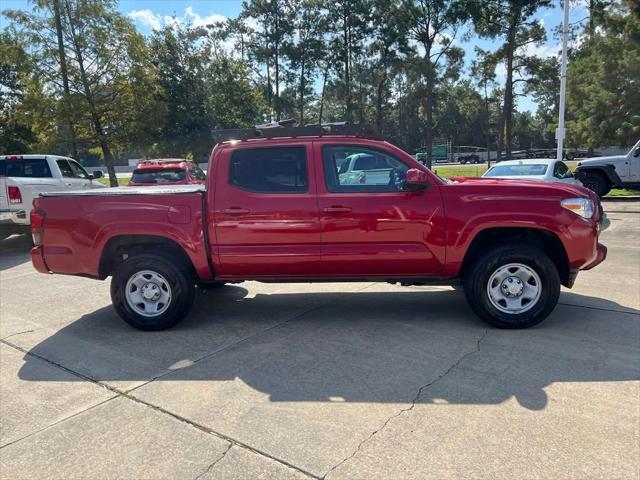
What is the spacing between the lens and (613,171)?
15.2 metres

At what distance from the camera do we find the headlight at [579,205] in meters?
4.52

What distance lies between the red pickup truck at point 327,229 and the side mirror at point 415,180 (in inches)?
0.5

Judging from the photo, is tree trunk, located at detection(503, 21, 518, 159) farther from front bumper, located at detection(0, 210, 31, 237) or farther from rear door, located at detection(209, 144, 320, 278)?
rear door, located at detection(209, 144, 320, 278)

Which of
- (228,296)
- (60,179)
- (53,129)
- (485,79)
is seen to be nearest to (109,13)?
Answer: (53,129)

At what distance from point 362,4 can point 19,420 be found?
36.0 meters

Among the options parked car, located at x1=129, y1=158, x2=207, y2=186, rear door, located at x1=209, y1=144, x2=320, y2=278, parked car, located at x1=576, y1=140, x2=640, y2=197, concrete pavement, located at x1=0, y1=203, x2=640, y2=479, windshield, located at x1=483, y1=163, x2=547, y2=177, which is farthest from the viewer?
parked car, located at x1=576, y1=140, x2=640, y2=197

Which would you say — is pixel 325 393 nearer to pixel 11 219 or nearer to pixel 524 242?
pixel 524 242

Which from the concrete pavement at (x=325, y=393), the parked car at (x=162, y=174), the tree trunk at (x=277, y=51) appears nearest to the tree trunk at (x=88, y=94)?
the parked car at (x=162, y=174)

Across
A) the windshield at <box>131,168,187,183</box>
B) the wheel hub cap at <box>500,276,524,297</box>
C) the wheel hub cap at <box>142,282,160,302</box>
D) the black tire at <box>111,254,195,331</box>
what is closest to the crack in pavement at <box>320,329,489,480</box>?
the wheel hub cap at <box>500,276,524,297</box>

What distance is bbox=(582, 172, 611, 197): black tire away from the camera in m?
15.6

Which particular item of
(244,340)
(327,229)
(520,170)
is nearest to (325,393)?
(244,340)

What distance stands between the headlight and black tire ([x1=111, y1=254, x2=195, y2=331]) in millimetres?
3735

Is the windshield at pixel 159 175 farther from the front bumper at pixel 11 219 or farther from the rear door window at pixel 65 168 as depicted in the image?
the front bumper at pixel 11 219

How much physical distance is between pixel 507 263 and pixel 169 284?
3309 millimetres
